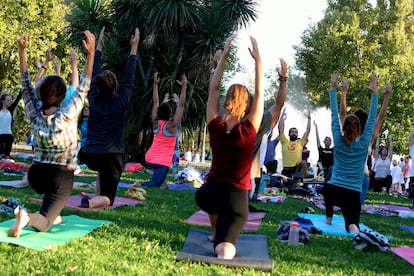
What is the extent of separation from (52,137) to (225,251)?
177cm

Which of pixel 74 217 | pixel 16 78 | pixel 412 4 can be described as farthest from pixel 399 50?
pixel 74 217

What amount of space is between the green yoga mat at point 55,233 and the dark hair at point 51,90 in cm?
112

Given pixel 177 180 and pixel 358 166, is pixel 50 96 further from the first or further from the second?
pixel 177 180

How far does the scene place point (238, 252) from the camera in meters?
4.12

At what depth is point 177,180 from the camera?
39.1ft

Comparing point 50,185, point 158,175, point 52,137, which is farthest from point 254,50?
point 158,175

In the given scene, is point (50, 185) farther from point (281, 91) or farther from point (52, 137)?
point (281, 91)

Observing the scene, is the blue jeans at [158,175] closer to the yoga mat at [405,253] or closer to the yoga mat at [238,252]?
the yoga mat at [238,252]

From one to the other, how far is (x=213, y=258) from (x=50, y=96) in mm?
1937

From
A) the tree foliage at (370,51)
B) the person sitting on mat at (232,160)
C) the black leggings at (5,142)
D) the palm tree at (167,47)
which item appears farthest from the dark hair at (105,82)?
the tree foliage at (370,51)

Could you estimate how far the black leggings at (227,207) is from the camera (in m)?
3.90

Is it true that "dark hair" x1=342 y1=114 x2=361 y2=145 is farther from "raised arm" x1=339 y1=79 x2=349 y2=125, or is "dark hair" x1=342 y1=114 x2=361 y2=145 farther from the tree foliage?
the tree foliage

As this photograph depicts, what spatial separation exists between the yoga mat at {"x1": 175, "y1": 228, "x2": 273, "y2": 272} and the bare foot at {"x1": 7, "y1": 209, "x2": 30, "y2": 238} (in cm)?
Answer: 124

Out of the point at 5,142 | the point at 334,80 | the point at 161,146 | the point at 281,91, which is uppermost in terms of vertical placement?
the point at 334,80
